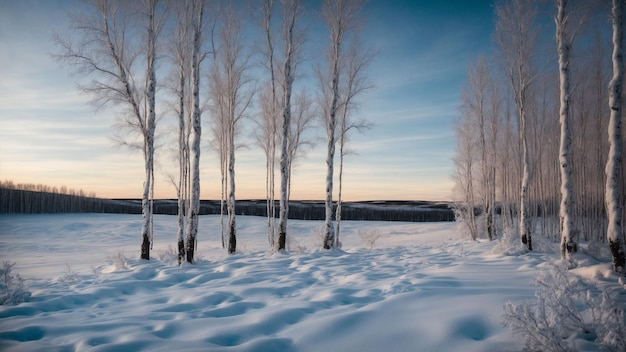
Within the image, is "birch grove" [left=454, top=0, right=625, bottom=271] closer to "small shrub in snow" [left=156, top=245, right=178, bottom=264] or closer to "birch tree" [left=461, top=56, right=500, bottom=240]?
"birch tree" [left=461, top=56, right=500, bottom=240]

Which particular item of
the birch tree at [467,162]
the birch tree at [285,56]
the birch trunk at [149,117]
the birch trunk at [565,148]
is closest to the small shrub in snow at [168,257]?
the birch trunk at [149,117]

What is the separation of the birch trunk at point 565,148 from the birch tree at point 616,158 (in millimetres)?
1024

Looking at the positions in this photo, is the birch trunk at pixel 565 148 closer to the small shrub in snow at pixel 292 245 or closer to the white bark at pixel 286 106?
the small shrub in snow at pixel 292 245

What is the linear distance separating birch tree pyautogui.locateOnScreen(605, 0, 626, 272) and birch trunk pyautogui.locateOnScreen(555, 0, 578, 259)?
102cm

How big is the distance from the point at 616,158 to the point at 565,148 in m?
1.50

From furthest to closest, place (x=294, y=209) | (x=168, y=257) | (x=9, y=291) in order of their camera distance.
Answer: (x=294, y=209) → (x=168, y=257) → (x=9, y=291)

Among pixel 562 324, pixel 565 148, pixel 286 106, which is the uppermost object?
pixel 286 106

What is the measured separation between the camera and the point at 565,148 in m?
8.29

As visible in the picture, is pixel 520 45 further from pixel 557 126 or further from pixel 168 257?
pixel 168 257

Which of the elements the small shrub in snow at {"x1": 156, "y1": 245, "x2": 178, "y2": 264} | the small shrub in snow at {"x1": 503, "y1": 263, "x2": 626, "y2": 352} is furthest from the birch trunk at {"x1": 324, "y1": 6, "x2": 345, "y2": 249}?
the small shrub in snow at {"x1": 503, "y1": 263, "x2": 626, "y2": 352}

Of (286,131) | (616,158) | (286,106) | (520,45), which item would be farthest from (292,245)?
(520,45)

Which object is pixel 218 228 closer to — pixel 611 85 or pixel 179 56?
pixel 179 56

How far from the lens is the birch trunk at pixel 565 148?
310 inches

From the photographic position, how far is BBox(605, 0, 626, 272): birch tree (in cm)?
658
